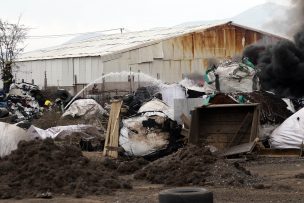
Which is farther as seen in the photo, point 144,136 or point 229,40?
point 229,40

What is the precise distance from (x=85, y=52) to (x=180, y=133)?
22.9 meters

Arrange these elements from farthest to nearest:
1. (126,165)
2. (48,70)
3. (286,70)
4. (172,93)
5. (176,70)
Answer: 1. (48,70)
2. (176,70)
3. (286,70)
4. (172,93)
5. (126,165)

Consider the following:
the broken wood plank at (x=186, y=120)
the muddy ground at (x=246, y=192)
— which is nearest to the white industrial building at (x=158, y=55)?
the broken wood plank at (x=186, y=120)

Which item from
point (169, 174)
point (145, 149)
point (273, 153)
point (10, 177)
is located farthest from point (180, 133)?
point (10, 177)

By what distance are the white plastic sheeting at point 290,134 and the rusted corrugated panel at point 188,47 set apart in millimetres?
21752

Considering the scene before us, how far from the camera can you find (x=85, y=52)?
36.5 meters

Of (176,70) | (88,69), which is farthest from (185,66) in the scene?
(88,69)

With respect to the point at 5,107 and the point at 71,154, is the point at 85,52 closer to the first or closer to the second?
the point at 5,107

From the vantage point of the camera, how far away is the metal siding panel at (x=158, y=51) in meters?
35.1

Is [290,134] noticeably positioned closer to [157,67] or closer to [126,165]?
[126,165]

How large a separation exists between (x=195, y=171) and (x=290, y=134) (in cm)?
503

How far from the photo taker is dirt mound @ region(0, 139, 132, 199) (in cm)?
941

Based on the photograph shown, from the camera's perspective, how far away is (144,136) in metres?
13.9

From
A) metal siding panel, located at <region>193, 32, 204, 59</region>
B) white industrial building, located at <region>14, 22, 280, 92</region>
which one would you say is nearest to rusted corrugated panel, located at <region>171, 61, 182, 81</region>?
white industrial building, located at <region>14, 22, 280, 92</region>
